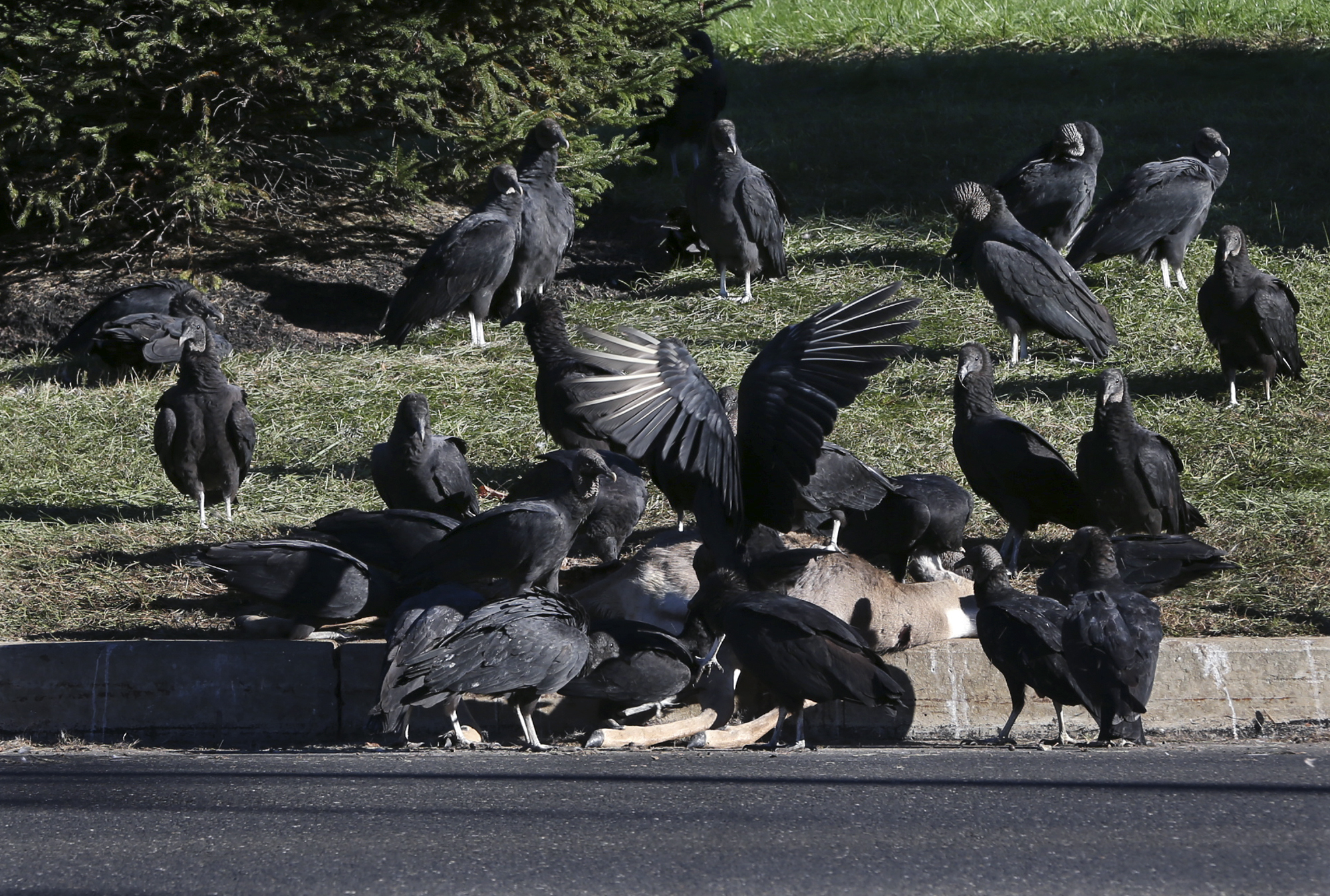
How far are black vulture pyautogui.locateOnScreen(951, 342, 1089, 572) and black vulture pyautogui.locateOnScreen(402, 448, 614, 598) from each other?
5.63 feet

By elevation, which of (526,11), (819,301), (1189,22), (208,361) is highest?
(1189,22)

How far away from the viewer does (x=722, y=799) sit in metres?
3.69

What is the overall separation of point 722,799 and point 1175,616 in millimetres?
2625

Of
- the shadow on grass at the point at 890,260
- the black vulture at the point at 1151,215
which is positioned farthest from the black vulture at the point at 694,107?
the black vulture at the point at 1151,215

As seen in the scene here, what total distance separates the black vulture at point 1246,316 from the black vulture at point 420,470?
432 cm

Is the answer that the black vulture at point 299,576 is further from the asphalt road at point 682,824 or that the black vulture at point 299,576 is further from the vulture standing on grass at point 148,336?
the vulture standing on grass at point 148,336

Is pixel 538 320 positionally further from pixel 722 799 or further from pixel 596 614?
pixel 722 799

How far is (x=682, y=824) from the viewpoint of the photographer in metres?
3.44

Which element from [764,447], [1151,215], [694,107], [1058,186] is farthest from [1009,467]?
[694,107]

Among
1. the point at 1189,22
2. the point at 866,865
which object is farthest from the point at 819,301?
the point at 1189,22

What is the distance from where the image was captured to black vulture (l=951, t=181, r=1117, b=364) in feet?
25.7

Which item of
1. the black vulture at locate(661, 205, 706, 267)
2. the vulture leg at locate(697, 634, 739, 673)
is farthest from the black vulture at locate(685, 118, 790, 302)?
the vulture leg at locate(697, 634, 739, 673)

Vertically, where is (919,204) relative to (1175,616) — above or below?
above

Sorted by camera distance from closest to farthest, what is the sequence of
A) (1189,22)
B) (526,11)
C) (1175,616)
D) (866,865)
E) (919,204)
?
(866,865) → (1175,616) → (526,11) → (919,204) → (1189,22)
